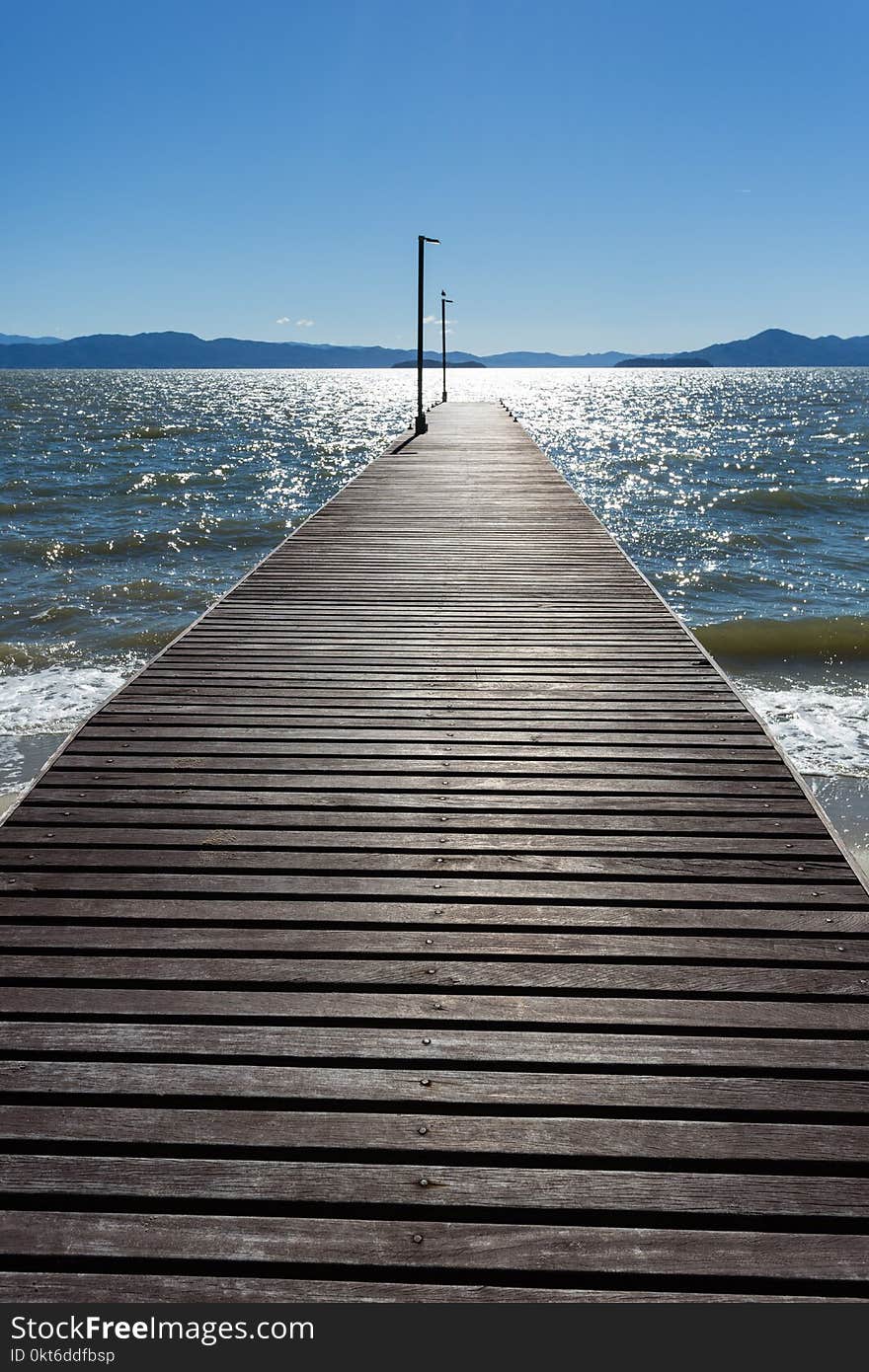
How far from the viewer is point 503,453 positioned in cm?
1702

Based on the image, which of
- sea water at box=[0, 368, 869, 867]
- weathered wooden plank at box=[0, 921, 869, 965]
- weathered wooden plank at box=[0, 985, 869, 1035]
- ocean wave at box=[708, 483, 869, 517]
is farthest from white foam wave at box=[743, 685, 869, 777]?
ocean wave at box=[708, 483, 869, 517]

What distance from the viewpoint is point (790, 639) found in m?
12.5

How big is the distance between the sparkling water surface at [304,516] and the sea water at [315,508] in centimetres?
5

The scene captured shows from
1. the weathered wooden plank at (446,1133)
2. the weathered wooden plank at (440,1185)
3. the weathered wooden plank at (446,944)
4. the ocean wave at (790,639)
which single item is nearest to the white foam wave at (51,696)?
the weathered wooden plank at (446,944)

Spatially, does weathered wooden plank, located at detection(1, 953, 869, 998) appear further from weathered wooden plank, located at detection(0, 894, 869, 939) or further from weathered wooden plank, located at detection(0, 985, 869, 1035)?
weathered wooden plank, located at detection(0, 894, 869, 939)

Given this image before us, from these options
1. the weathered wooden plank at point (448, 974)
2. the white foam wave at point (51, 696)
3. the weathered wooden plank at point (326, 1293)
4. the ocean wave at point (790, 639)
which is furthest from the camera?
the ocean wave at point (790, 639)

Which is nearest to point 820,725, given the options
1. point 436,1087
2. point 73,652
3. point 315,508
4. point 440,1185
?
point 436,1087

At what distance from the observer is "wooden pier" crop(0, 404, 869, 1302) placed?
6.82ft

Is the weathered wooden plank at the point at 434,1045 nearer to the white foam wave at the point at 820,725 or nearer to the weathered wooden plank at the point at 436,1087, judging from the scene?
the weathered wooden plank at the point at 436,1087

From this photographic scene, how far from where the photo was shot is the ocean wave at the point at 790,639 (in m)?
11.9

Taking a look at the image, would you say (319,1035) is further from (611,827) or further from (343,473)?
(343,473)

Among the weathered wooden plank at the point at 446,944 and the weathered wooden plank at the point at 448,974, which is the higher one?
the weathered wooden plank at the point at 446,944
